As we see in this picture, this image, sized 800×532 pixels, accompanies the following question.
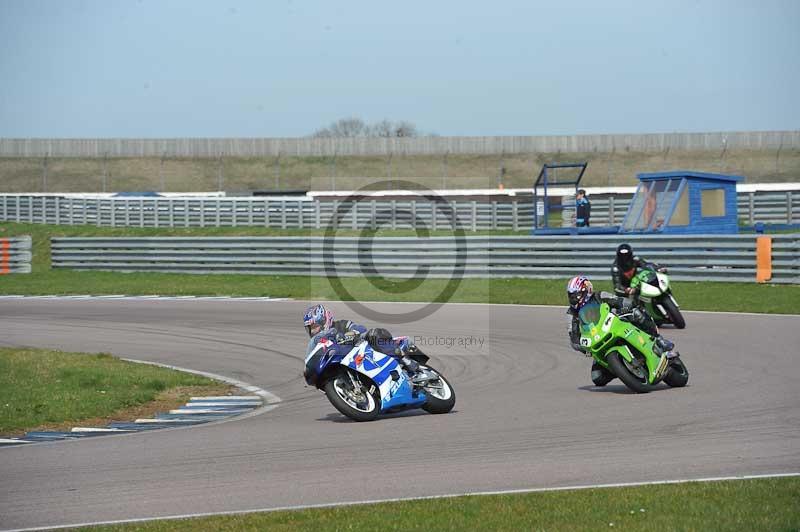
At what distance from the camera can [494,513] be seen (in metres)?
6.88

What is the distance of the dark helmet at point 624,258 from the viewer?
17359mm

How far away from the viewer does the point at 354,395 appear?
1088 cm

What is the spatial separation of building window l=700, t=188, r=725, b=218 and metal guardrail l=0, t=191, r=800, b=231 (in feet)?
30.1

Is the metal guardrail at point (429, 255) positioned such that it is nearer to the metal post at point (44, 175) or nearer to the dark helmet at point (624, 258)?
the dark helmet at point (624, 258)

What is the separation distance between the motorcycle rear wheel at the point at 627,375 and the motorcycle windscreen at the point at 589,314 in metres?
0.41

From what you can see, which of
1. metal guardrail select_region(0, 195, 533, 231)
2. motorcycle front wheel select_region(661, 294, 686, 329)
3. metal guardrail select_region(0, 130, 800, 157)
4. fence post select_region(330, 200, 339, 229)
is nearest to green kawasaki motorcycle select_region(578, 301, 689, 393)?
motorcycle front wheel select_region(661, 294, 686, 329)

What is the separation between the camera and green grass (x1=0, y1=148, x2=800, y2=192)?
58219 millimetres

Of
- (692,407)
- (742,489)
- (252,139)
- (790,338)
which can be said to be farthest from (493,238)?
(252,139)

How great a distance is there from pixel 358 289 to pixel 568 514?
19712 millimetres

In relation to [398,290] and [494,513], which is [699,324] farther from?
[494,513]

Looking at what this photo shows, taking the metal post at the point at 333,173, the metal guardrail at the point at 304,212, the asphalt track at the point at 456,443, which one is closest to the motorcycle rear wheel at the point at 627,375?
the asphalt track at the point at 456,443

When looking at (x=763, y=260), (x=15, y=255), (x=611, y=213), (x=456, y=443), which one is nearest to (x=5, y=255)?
(x=15, y=255)

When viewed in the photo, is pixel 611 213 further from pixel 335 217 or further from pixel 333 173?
pixel 333 173

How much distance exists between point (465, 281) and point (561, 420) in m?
15.7
